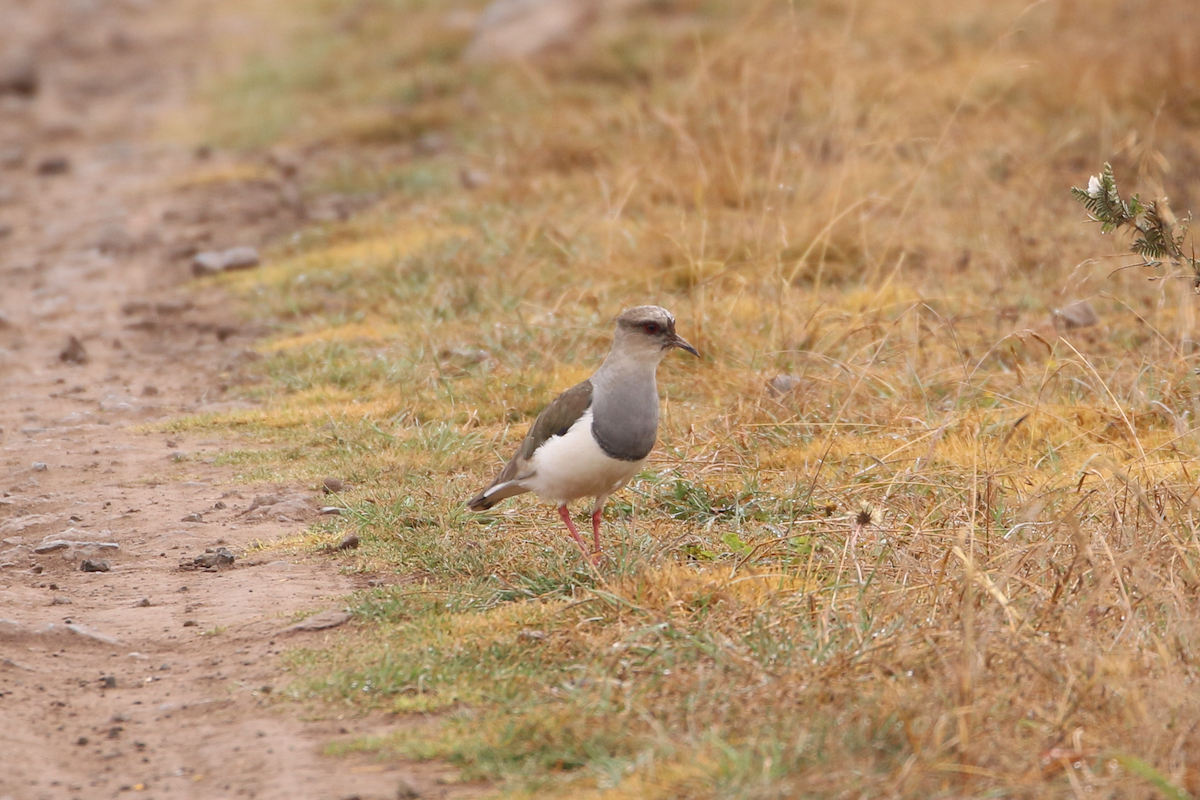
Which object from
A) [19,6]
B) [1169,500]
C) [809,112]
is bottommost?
[1169,500]

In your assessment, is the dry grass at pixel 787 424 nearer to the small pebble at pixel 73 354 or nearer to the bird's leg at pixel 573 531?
the bird's leg at pixel 573 531

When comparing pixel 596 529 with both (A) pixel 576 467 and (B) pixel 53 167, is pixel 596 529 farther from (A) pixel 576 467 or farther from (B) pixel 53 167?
(B) pixel 53 167

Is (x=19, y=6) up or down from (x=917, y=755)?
up

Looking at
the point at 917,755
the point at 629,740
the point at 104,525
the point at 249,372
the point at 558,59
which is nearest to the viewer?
the point at 917,755

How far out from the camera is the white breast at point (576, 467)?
4098 mm

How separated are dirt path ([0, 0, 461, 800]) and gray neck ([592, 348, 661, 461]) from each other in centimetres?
100

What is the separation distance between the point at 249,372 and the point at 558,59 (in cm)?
630

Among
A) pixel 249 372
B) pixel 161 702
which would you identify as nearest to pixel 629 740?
pixel 161 702

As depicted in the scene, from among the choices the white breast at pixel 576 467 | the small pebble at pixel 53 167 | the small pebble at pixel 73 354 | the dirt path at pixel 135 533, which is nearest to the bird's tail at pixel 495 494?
the white breast at pixel 576 467

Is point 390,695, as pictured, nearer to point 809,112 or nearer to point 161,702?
point 161,702

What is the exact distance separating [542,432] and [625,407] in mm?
369

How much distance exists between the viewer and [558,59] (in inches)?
482

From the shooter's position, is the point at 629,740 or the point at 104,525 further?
the point at 104,525

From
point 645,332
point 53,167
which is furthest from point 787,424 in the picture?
point 53,167
